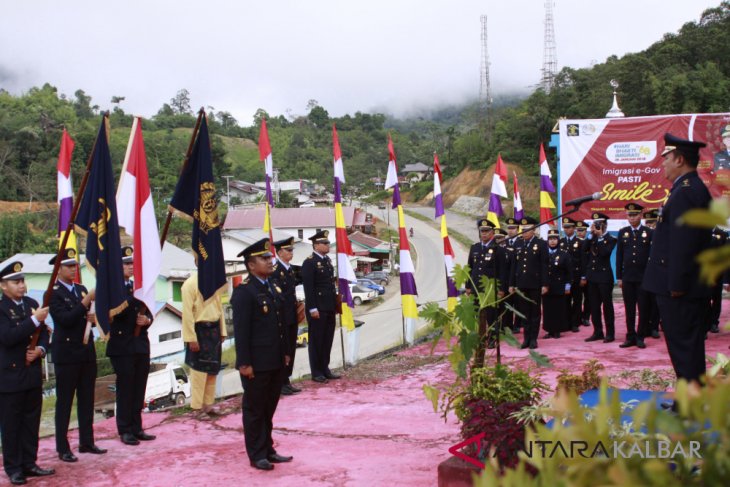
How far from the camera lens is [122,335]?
19.8 feet

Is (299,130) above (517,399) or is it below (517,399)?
above

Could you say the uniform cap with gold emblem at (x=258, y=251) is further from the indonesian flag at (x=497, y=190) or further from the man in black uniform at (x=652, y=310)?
the indonesian flag at (x=497, y=190)

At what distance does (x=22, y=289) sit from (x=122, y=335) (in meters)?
1.03

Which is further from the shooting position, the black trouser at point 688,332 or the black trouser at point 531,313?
the black trouser at point 531,313

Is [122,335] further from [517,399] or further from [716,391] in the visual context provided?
[716,391]

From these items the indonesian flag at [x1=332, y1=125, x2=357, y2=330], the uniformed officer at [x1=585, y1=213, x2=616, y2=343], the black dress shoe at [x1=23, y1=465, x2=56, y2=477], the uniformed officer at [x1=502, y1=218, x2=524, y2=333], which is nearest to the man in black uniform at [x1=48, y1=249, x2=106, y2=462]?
the black dress shoe at [x1=23, y1=465, x2=56, y2=477]

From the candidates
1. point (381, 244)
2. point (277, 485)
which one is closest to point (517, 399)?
point (277, 485)

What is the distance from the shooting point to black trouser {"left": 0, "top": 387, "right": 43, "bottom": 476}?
5004 mm

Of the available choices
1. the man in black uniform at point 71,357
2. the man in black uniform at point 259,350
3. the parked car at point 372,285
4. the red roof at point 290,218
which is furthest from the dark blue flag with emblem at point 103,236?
the red roof at point 290,218

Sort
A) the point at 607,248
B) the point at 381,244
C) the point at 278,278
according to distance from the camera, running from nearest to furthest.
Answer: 1. the point at 278,278
2. the point at 607,248
3. the point at 381,244

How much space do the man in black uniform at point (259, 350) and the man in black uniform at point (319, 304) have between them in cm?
289

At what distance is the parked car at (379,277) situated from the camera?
141 ft

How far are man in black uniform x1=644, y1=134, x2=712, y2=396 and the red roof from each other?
43.0 meters

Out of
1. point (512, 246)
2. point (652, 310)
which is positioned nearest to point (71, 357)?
point (512, 246)
